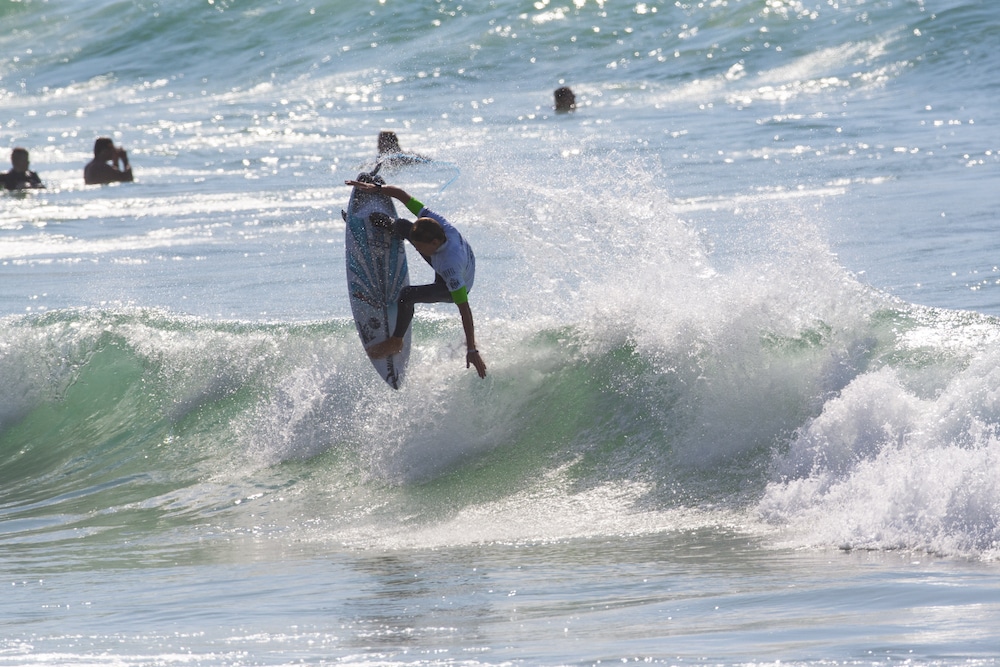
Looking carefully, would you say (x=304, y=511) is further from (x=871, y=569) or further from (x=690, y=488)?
(x=871, y=569)

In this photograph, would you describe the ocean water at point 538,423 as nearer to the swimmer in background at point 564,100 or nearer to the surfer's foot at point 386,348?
the surfer's foot at point 386,348

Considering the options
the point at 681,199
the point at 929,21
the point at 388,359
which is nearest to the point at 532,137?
the point at 681,199

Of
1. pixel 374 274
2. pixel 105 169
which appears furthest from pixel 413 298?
pixel 105 169

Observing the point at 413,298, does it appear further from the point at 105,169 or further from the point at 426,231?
the point at 105,169

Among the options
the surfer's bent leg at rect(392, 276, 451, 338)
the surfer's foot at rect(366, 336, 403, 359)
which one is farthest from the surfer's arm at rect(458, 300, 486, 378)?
the surfer's foot at rect(366, 336, 403, 359)

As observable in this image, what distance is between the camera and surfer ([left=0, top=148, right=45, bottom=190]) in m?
20.0

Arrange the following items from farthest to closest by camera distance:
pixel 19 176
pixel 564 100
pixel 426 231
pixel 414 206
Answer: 1. pixel 564 100
2. pixel 19 176
3. pixel 414 206
4. pixel 426 231

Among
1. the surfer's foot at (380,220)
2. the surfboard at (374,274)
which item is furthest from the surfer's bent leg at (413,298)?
the surfer's foot at (380,220)

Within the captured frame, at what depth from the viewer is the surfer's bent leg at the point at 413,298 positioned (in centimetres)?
830

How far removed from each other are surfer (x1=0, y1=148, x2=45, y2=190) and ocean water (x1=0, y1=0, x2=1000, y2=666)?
21.5 inches

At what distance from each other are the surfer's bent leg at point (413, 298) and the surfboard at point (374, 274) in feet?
1.05

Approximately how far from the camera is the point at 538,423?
29.6 feet

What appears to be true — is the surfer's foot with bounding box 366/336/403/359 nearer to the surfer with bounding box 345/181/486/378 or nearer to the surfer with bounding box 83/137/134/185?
the surfer with bounding box 345/181/486/378

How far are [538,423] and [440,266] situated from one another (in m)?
1.49
